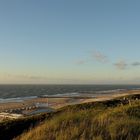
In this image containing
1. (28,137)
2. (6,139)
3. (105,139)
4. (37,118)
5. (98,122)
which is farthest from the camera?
(37,118)

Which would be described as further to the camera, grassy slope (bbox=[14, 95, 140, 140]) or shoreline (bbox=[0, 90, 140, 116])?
shoreline (bbox=[0, 90, 140, 116])

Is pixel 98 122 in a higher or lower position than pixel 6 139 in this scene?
higher

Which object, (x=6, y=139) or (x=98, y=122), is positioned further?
(x=6, y=139)

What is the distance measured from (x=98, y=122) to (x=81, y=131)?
3.50 ft

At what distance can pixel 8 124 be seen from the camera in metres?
14.2

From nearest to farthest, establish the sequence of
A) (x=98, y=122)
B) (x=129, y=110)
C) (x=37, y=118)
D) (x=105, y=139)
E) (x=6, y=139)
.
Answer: (x=105, y=139) → (x=98, y=122) → (x=6, y=139) → (x=129, y=110) → (x=37, y=118)

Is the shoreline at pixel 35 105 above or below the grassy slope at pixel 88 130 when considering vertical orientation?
below

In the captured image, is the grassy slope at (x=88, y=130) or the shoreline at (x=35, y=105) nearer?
the grassy slope at (x=88, y=130)

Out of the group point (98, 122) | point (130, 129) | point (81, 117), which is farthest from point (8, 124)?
point (130, 129)

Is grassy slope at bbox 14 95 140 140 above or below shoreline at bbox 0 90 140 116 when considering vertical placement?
above

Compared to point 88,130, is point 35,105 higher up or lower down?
lower down

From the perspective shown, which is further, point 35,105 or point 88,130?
point 35,105

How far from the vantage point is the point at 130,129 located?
8.77 meters

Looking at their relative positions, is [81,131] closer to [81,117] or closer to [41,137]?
[41,137]
